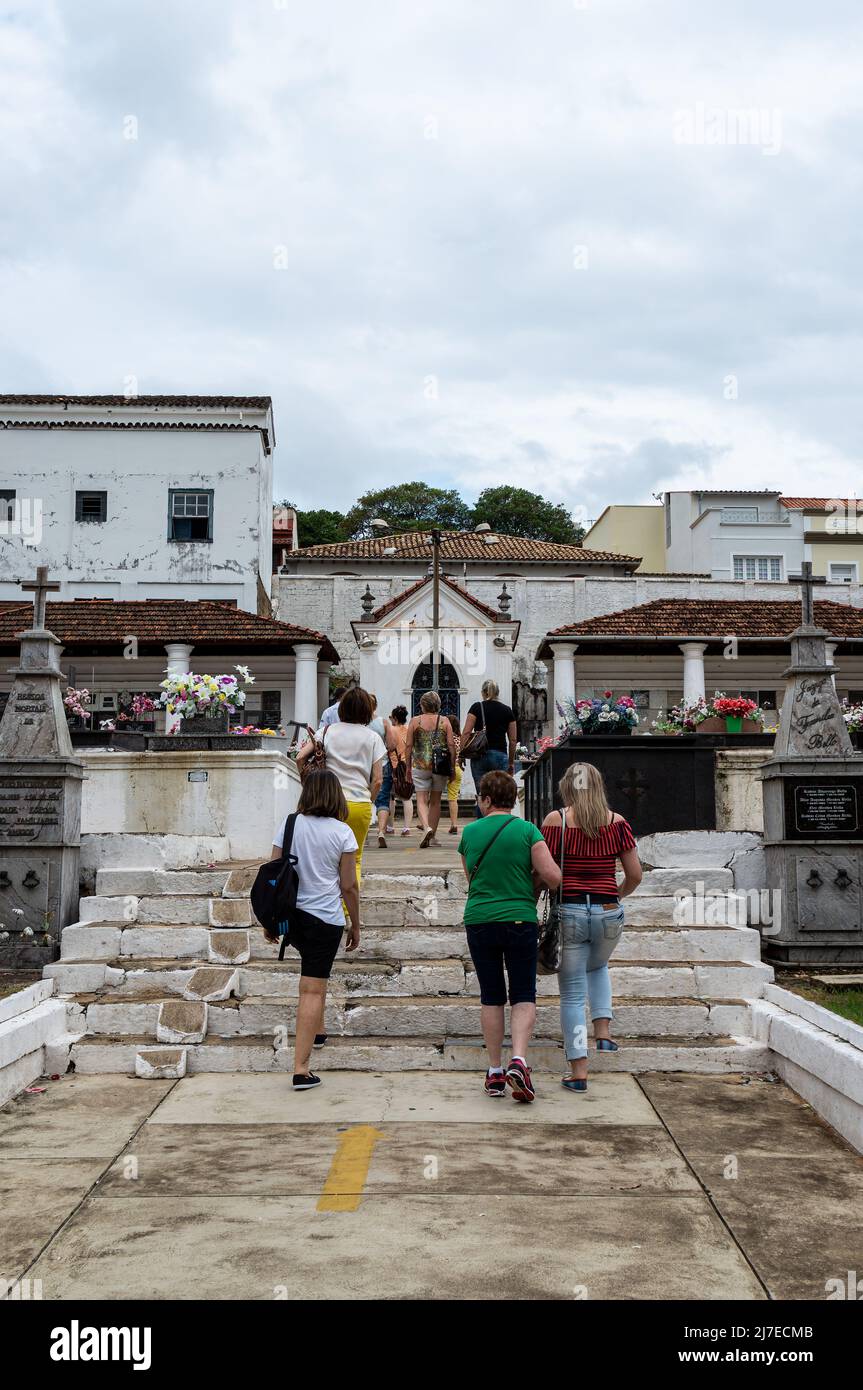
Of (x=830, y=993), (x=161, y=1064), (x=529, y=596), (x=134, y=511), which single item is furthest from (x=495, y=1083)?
(x=529, y=596)

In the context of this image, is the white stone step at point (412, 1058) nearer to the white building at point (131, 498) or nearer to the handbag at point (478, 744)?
the handbag at point (478, 744)

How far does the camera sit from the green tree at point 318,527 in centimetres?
5428

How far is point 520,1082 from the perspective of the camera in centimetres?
572

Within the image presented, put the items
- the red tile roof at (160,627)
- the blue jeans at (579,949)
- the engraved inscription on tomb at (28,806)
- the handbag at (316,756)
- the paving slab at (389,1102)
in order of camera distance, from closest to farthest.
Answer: the paving slab at (389,1102) < the blue jeans at (579,949) < the handbag at (316,756) < the engraved inscription on tomb at (28,806) < the red tile roof at (160,627)

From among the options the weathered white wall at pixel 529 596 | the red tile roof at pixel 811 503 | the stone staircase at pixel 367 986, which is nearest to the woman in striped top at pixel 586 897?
the stone staircase at pixel 367 986

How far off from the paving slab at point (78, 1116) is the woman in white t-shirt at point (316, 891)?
0.83 metres

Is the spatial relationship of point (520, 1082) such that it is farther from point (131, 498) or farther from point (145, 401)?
point (145, 401)

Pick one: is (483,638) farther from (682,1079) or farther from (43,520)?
(682,1079)

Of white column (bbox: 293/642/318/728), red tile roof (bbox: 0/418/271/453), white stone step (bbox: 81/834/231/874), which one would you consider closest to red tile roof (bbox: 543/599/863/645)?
white column (bbox: 293/642/318/728)

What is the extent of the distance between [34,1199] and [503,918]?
2491 mm

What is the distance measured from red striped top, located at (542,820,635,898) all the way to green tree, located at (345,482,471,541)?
47.4 meters

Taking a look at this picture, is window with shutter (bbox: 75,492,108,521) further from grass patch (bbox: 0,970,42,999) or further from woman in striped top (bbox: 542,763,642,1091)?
woman in striped top (bbox: 542,763,642,1091)

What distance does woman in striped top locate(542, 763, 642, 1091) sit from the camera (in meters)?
6.15
